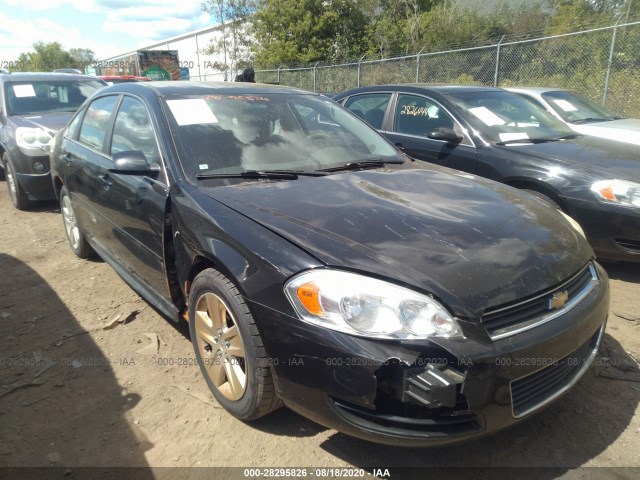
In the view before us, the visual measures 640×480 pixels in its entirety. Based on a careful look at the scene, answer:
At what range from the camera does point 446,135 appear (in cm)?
469

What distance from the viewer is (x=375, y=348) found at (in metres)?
1.76

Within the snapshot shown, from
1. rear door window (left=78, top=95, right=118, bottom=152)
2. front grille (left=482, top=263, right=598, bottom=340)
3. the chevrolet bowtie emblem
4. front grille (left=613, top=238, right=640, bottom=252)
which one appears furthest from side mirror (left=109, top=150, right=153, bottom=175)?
front grille (left=613, top=238, right=640, bottom=252)

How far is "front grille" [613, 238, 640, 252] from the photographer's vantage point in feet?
12.2

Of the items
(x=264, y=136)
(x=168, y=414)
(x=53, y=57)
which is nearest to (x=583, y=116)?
(x=264, y=136)

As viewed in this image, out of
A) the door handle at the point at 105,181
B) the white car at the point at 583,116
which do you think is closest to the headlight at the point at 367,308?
the door handle at the point at 105,181

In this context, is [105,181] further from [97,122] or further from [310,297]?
[310,297]

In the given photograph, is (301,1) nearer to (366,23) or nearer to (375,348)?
(366,23)

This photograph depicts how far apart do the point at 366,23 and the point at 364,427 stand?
26516mm

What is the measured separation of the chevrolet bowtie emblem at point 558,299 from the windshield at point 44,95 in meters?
7.08

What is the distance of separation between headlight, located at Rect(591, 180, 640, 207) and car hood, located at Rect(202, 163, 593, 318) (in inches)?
54.4

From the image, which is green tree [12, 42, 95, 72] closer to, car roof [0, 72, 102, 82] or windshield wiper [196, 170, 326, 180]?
car roof [0, 72, 102, 82]

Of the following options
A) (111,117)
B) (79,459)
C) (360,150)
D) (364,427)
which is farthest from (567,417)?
(111,117)

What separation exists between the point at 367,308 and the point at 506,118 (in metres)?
3.90

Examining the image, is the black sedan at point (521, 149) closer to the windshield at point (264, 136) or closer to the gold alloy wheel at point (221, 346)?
the windshield at point (264, 136)
